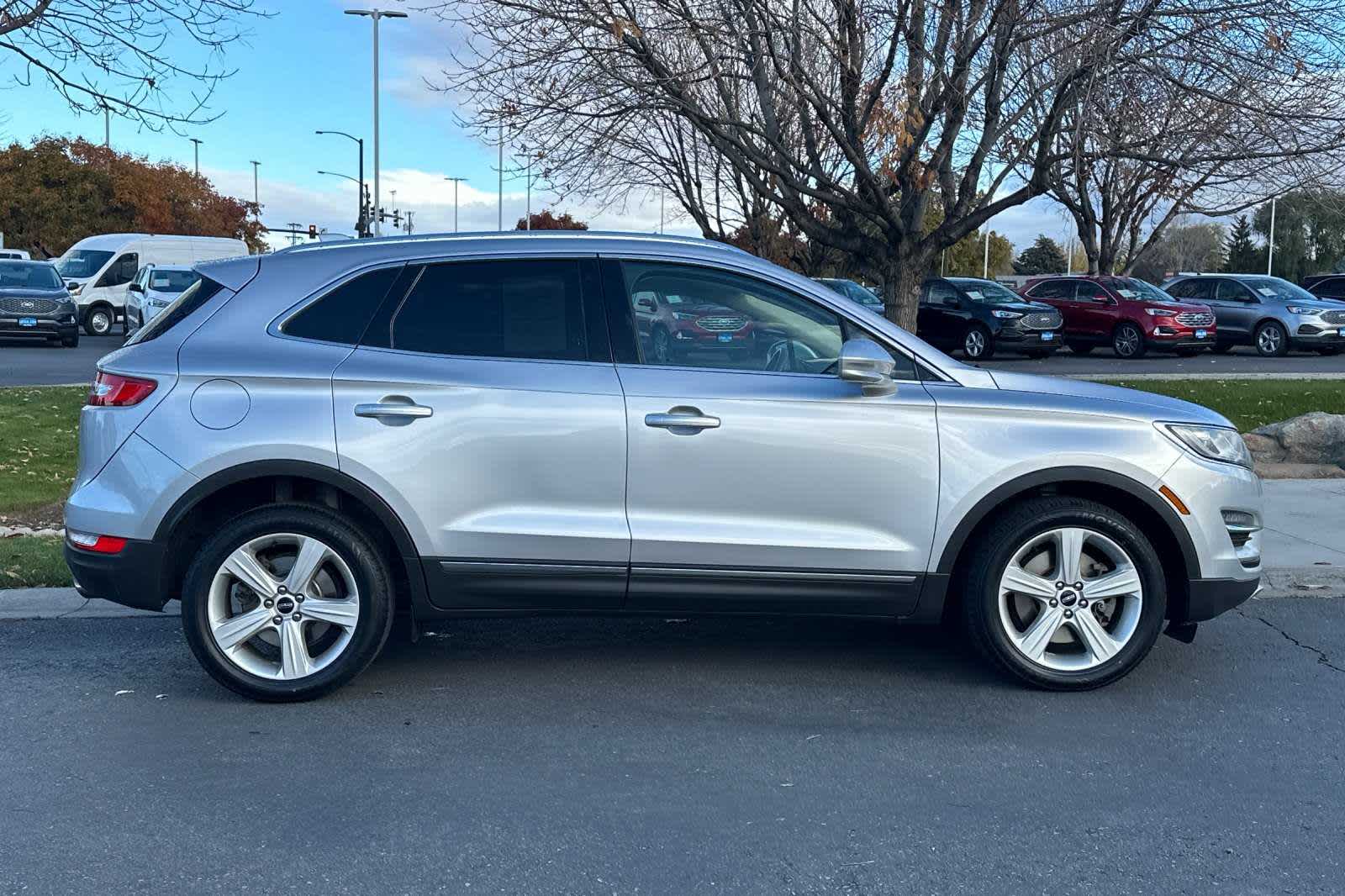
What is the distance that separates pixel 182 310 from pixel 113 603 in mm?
2181

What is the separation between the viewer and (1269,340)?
26.8m

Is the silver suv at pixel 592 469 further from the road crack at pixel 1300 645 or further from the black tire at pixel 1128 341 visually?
the black tire at pixel 1128 341

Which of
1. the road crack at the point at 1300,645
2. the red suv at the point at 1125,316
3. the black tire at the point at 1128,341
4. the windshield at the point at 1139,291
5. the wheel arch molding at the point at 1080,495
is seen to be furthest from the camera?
the windshield at the point at 1139,291

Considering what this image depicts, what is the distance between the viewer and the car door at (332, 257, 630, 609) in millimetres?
5023

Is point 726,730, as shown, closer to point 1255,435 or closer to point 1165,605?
point 1165,605

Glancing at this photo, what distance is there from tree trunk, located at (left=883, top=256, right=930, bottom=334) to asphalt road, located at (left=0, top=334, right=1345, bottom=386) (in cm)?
907

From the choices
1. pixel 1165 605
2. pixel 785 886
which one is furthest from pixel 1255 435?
pixel 785 886

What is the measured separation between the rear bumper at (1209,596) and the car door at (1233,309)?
2379cm

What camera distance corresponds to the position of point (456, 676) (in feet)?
18.3

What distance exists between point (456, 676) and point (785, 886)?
2.33 meters

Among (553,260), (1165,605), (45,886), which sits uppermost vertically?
(553,260)

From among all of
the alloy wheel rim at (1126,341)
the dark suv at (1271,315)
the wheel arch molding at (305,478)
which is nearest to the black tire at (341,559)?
the wheel arch molding at (305,478)

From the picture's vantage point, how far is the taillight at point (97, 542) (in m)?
5.07

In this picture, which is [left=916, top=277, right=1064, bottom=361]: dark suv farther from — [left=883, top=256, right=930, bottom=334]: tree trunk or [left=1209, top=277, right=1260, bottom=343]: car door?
[left=883, top=256, right=930, bottom=334]: tree trunk
